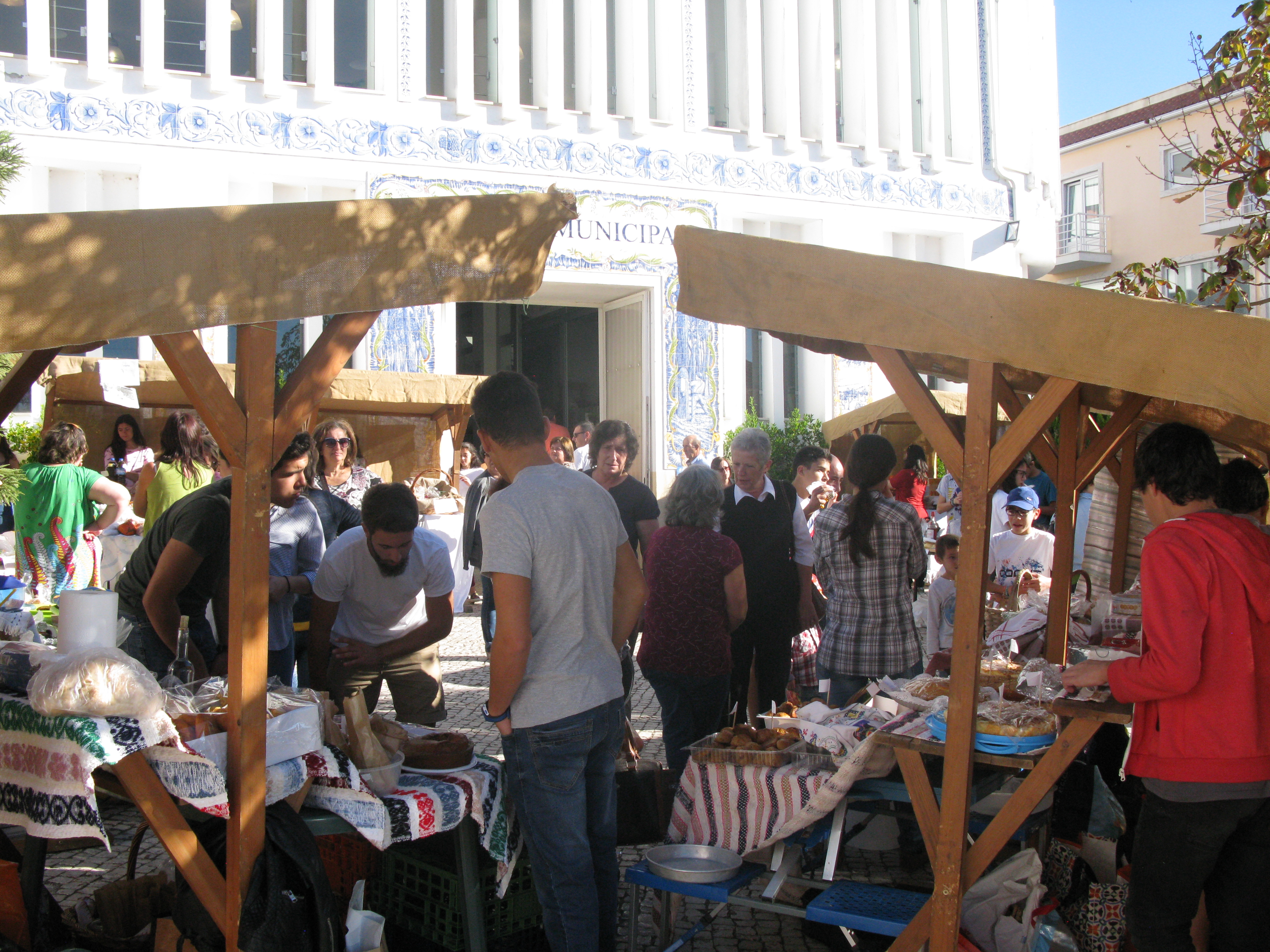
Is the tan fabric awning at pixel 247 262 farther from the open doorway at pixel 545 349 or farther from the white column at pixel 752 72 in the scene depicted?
the open doorway at pixel 545 349

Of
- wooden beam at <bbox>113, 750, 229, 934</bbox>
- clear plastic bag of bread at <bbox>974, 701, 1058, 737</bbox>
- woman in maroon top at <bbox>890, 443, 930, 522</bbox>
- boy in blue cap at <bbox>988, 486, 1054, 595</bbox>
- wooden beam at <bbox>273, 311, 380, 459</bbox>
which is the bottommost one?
wooden beam at <bbox>113, 750, 229, 934</bbox>

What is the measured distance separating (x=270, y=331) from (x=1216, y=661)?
104 inches

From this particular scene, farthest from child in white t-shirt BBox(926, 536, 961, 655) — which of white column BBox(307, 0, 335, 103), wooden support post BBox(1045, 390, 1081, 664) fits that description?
white column BBox(307, 0, 335, 103)

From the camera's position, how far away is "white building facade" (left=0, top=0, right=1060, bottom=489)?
501 inches

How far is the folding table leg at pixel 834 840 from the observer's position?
3.49 metres

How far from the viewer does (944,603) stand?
5.95m

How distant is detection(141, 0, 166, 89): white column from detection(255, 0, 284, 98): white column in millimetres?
1073

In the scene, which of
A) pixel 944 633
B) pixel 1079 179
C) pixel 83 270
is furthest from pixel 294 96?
pixel 1079 179

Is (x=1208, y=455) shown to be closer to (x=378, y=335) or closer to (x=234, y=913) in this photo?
(x=234, y=913)

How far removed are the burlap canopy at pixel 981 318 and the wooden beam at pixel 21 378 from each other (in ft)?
7.71

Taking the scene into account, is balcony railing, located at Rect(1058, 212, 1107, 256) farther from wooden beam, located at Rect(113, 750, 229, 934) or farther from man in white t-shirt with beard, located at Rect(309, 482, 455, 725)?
wooden beam, located at Rect(113, 750, 229, 934)

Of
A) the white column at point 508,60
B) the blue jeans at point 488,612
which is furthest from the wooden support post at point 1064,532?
the white column at point 508,60

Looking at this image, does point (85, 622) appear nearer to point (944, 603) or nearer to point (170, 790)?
point (170, 790)

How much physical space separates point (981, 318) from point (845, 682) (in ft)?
7.76
